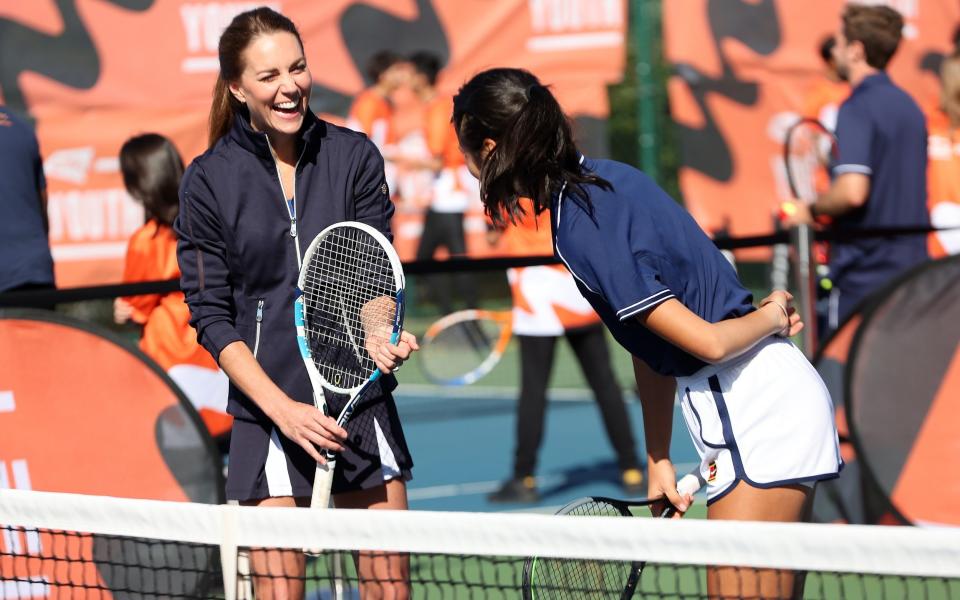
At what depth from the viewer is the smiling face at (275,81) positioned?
2863mm

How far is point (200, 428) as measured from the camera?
4.29 m

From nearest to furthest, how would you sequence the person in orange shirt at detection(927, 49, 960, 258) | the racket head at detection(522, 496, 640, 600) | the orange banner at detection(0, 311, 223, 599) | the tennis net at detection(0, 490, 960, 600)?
the tennis net at detection(0, 490, 960, 600)
the racket head at detection(522, 496, 640, 600)
the orange banner at detection(0, 311, 223, 599)
the person in orange shirt at detection(927, 49, 960, 258)

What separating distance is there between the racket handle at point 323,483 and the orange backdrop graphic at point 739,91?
6.57m

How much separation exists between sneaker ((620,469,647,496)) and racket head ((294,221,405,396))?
316cm

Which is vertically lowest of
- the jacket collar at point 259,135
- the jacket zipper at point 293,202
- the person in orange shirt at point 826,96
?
the person in orange shirt at point 826,96

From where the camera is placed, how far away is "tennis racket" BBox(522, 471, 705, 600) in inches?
100.0

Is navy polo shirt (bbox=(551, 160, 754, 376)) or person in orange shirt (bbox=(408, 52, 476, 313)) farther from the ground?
navy polo shirt (bbox=(551, 160, 754, 376))

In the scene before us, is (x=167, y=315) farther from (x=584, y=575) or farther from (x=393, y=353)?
(x=584, y=575)

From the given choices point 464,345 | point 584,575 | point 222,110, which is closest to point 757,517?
point 584,575

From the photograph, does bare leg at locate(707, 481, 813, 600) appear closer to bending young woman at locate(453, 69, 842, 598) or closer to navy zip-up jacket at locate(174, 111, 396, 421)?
bending young woman at locate(453, 69, 842, 598)

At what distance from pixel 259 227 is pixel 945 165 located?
13.6ft

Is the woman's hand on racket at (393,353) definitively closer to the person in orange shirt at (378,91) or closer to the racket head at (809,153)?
the racket head at (809,153)

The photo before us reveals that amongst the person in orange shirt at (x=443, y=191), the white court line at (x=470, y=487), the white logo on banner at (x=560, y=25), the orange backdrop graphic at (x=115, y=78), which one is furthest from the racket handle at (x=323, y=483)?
the white logo on banner at (x=560, y=25)

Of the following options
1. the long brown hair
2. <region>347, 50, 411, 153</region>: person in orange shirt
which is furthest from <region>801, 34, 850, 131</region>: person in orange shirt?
the long brown hair
